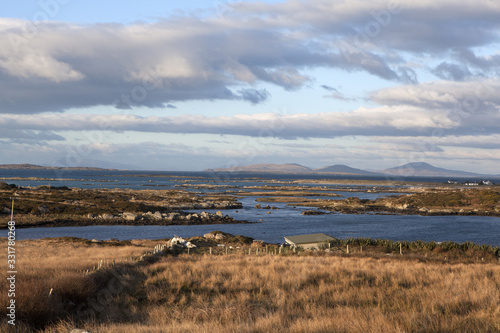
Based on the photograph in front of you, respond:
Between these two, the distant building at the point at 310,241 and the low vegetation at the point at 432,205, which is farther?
the low vegetation at the point at 432,205

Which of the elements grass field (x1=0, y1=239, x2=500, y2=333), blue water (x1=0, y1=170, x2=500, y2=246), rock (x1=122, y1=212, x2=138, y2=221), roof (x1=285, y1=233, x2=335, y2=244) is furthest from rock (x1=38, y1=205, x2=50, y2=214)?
grass field (x1=0, y1=239, x2=500, y2=333)

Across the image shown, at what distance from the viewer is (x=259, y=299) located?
1299cm

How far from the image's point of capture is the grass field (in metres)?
8.76

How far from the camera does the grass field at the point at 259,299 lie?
876cm

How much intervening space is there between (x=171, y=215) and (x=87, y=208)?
1695 cm

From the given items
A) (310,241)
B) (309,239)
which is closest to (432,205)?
(309,239)

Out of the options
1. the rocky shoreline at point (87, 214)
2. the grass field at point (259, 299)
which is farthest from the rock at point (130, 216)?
the grass field at point (259, 299)

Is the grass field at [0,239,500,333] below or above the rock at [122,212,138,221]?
above

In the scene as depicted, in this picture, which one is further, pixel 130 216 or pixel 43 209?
pixel 43 209

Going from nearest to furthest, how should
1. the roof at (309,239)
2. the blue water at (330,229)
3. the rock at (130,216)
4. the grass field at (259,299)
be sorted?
1. the grass field at (259,299)
2. the roof at (309,239)
3. the blue water at (330,229)
4. the rock at (130,216)

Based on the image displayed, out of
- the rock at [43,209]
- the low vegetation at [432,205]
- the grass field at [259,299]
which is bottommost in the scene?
the rock at [43,209]

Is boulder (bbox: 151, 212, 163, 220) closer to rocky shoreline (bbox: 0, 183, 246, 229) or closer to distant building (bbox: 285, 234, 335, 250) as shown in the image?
rocky shoreline (bbox: 0, 183, 246, 229)

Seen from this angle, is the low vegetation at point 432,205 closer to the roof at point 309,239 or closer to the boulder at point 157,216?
the boulder at point 157,216

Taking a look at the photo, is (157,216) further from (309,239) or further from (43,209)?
(309,239)
